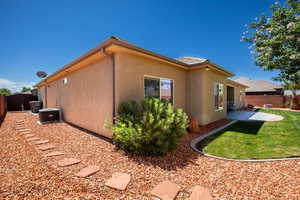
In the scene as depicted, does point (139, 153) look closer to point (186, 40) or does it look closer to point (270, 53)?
point (270, 53)

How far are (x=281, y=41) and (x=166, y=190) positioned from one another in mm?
4865

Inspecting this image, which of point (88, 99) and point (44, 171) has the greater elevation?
point (88, 99)

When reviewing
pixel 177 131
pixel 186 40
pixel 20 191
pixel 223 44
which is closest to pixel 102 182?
pixel 20 191

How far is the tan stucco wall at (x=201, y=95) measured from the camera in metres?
6.97

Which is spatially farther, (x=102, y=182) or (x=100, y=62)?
(x=100, y=62)

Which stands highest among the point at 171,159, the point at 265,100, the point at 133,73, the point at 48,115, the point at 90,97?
the point at 133,73

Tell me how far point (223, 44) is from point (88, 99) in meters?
11.8

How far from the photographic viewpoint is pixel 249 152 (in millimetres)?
3848

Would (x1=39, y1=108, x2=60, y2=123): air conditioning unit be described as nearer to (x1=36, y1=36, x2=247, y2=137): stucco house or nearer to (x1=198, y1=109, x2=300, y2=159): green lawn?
(x1=36, y1=36, x2=247, y2=137): stucco house

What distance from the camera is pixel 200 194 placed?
220 cm

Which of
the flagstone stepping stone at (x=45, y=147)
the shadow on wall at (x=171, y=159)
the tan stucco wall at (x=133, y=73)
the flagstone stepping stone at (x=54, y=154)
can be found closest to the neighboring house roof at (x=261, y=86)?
the tan stucco wall at (x=133, y=73)

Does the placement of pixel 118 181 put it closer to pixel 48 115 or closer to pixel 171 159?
pixel 171 159

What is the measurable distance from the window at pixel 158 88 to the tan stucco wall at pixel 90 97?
5.07ft

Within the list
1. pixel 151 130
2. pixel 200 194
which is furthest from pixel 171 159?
pixel 200 194
